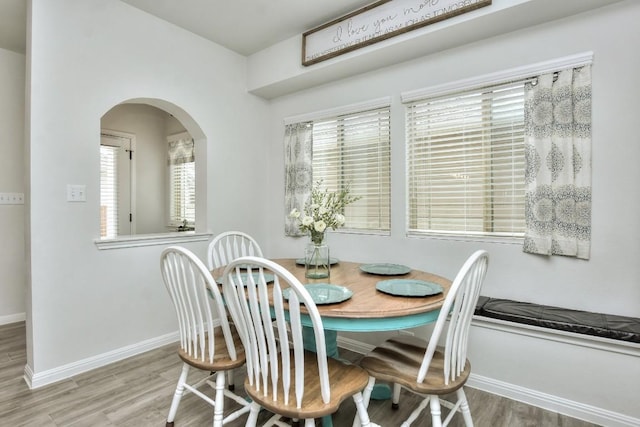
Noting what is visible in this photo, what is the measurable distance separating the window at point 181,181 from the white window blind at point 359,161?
2260 mm

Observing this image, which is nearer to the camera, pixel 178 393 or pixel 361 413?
pixel 361 413

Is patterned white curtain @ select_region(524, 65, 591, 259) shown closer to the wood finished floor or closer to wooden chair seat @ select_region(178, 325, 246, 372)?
the wood finished floor

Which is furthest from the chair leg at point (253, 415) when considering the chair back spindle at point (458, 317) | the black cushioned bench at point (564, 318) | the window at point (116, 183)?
the window at point (116, 183)

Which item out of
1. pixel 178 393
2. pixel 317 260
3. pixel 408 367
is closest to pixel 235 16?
pixel 317 260

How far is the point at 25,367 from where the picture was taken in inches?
92.8

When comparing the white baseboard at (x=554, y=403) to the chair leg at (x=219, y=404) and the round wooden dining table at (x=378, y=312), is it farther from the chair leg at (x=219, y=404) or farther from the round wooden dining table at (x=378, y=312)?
the chair leg at (x=219, y=404)

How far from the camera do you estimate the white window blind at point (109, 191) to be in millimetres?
4348

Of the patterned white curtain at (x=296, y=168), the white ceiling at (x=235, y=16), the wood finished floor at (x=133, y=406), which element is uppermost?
the white ceiling at (x=235, y=16)

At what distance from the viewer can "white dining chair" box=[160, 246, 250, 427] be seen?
152 centimetres

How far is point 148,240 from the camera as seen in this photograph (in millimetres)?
2775

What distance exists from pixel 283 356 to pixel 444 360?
0.71 metres

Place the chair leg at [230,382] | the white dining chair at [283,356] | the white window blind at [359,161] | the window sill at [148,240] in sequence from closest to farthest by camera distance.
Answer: the white dining chair at [283,356]
the chair leg at [230,382]
the window sill at [148,240]
the white window blind at [359,161]

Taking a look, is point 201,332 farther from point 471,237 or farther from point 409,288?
point 471,237

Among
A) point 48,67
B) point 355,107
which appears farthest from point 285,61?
point 48,67
